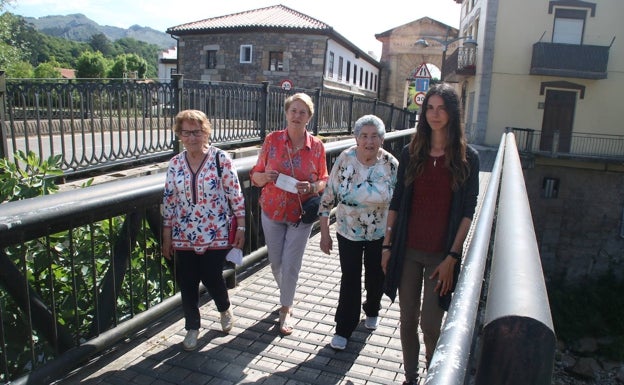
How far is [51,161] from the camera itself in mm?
4141

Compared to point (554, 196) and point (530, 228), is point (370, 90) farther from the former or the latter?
point (530, 228)

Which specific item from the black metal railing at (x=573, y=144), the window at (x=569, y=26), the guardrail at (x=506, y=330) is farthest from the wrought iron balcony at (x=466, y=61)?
the guardrail at (x=506, y=330)

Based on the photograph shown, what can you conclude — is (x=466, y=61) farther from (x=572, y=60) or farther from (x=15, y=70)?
(x=15, y=70)

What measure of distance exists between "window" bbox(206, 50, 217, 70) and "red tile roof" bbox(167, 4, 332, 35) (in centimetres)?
148

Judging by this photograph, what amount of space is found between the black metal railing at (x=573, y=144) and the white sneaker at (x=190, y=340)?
2379cm

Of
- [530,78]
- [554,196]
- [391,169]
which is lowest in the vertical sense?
[554,196]

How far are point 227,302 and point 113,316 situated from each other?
791 millimetres

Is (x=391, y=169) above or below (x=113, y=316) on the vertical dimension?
above

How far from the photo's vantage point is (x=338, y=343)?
363 centimetres

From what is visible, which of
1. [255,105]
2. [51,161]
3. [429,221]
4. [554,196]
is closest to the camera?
[429,221]

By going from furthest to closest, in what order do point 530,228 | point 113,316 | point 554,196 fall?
point 554,196
point 113,316
point 530,228

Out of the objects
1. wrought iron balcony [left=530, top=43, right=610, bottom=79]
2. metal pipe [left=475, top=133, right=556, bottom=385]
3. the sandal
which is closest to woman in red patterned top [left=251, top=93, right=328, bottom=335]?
the sandal

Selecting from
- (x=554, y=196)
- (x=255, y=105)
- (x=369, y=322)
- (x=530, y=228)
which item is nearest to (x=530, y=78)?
(x=554, y=196)

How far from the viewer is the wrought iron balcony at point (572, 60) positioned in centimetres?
2481
